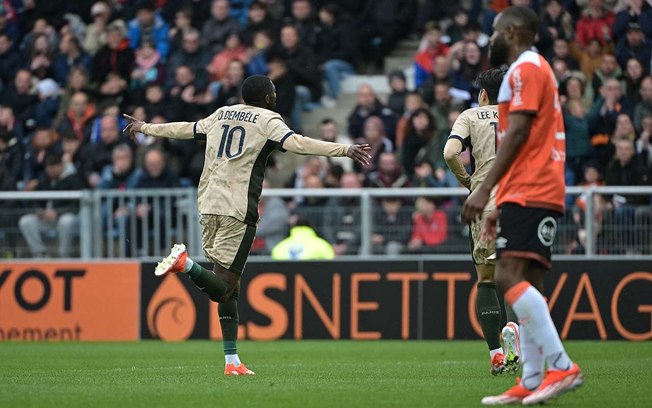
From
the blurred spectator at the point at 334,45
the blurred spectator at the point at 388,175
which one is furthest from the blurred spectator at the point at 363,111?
the blurred spectator at the point at 334,45

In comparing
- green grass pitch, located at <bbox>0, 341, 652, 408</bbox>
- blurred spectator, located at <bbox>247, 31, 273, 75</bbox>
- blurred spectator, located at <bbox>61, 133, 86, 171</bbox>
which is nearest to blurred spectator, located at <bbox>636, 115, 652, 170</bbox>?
green grass pitch, located at <bbox>0, 341, 652, 408</bbox>

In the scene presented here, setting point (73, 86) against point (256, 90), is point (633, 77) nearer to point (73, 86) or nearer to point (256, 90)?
point (256, 90)

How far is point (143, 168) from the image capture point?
19.6m

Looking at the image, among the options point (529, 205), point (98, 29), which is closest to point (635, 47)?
point (98, 29)

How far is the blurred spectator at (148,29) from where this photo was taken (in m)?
23.2

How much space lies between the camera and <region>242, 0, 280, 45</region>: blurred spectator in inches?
862

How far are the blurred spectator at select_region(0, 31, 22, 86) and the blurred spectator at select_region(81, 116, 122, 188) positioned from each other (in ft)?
12.4

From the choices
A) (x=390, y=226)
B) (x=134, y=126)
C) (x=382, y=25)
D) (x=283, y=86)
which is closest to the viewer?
(x=134, y=126)

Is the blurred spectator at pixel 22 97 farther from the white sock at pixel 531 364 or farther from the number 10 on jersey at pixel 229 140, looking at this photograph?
the white sock at pixel 531 364

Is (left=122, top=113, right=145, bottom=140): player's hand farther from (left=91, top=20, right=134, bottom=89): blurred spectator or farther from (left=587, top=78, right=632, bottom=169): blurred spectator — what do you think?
(left=91, top=20, right=134, bottom=89): blurred spectator

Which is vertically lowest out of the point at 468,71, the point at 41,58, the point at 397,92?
the point at 397,92

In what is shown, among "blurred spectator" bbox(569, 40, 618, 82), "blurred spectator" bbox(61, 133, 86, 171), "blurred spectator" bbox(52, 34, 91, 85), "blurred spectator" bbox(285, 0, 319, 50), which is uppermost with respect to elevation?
"blurred spectator" bbox(285, 0, 319, 50)

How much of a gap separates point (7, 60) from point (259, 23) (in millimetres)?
5174

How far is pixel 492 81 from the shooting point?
423 inches
